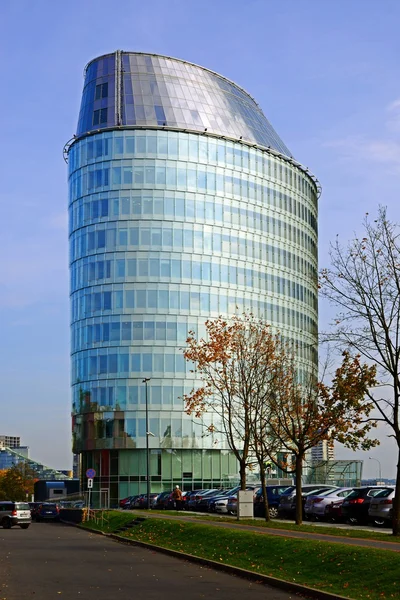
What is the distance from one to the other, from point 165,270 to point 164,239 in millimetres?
3594

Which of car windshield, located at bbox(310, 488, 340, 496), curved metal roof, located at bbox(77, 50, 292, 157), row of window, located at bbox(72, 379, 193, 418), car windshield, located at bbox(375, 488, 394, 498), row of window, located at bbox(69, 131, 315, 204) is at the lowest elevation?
car windshield, located at bbox(310, 488, 340, 496)

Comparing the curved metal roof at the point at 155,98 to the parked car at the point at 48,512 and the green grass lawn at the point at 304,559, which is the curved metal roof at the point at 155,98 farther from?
the green grass lawn at the point at 304,559

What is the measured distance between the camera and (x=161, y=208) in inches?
4370

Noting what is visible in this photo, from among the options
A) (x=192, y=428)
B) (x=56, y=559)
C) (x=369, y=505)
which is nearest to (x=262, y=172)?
(x=192, y=428)

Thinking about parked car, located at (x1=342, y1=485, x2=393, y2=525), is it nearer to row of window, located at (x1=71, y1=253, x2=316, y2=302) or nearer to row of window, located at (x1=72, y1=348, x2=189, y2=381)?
row of window, located at (x1=72, y1=348, x2=189, y2=381)

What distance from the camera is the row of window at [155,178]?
111 meters

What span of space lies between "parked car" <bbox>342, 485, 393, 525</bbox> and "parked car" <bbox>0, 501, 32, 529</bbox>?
2469 cm

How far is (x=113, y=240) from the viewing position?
4350 inches

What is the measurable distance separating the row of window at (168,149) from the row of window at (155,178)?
899mm

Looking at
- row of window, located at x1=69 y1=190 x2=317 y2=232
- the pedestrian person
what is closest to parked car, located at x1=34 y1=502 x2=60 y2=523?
the pedestrian person

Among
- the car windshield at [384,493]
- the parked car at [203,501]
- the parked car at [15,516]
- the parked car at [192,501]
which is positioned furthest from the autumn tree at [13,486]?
the car windshield at [384,493]

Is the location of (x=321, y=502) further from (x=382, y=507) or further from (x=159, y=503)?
(x=159, y=503)

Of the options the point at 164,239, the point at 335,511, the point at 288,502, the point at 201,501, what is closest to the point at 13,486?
the point at 164,239

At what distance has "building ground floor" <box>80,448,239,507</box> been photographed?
108m
